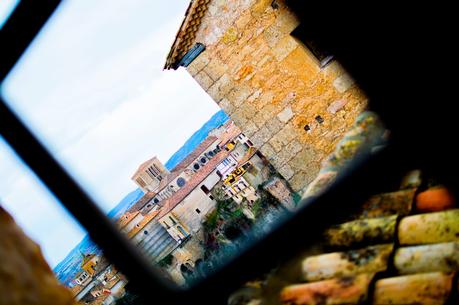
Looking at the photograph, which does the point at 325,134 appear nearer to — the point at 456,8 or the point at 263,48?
the point at 263,48

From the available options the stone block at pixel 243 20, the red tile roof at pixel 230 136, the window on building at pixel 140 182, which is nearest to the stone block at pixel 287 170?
the stone block at pixel 243 20

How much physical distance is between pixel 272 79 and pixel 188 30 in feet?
5.39

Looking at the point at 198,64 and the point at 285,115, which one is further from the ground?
the point at 198,64

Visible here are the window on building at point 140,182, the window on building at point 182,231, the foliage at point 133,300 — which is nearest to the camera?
the foliage at point 133,300

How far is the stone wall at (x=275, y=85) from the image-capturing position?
6.21 metres

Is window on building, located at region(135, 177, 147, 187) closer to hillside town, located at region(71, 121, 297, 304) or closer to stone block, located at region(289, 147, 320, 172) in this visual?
hillside town, located at region(71, 121, 297, 304)

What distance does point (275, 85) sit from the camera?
6414 mm

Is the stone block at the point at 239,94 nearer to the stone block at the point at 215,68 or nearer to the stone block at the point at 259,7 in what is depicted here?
the stone block at the point at 215,68

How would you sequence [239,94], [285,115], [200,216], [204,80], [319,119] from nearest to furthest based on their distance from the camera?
1. [319,119]
2. [285,115]
3. [239,94]
4. [204,80]
5. [200,216]

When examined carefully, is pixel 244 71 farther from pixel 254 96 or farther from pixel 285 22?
pixel 285 22

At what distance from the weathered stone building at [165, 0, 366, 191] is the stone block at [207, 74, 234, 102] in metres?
0.02

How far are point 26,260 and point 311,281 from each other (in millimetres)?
861

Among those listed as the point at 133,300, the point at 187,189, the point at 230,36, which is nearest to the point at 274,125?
the point at 230,36

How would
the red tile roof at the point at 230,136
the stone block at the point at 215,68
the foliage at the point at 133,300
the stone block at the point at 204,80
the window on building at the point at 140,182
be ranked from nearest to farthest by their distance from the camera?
the foliage at the point at 133,300, the stone block at the point at 215,68, the stone block at the point at 204,80, the red tile roof at the point at 230,136, the window on building at the point at 140,182
